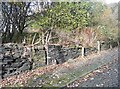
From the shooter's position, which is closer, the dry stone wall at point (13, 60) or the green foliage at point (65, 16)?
the dry stone wall at point (13, 60)

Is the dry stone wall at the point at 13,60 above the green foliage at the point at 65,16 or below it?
below

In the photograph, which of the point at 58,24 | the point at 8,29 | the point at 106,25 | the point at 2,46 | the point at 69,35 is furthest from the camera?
the point at 106,25

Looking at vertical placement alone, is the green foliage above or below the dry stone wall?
above

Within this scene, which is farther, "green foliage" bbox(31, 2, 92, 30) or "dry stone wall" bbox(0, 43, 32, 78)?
"green foliage" bbox(31, 2, 92, 30)

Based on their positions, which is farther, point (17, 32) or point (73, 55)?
point (73, 55)

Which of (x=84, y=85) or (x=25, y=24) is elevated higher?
(x=25, y=24)

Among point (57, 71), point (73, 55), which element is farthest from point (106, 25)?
point (57, 71)

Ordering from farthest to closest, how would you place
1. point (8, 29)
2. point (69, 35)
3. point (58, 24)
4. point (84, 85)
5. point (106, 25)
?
point (106, 25) < point (69, 35) < point (58, 24) < point (8, 29) < point (84, 85)

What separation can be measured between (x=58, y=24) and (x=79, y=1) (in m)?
2.62

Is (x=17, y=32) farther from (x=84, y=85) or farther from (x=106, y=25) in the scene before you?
(x=106, y=25)

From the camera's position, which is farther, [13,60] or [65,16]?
[65,16]


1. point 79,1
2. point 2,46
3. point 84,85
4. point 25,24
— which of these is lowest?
point 84,85

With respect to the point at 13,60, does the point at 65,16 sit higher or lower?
higher

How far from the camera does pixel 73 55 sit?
16516 millimetres
